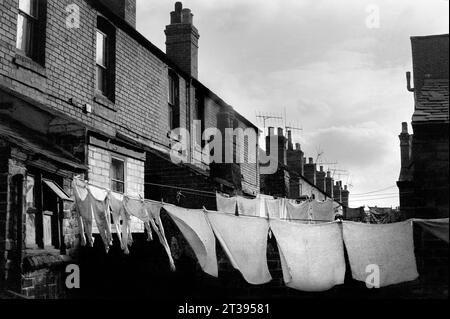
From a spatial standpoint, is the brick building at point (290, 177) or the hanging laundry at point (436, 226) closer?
the hanging laundry at point (436, 226)

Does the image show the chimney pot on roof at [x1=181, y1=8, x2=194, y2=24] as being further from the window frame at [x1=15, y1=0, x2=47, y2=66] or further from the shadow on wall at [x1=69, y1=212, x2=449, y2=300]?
the shadow on wall at [x1=69, y1=212, x2=449, y2=300]

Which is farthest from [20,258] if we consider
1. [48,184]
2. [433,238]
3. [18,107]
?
[433,238]

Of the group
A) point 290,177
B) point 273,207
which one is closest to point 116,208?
point 273,207

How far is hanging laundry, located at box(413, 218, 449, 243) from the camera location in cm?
654

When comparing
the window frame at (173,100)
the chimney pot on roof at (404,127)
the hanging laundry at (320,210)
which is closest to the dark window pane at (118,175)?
the window frame at (173,100)

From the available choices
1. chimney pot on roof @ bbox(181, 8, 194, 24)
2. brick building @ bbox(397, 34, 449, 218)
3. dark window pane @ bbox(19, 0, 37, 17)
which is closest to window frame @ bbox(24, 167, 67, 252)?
dark window pane @ bbox(19, 0, 37, 17)

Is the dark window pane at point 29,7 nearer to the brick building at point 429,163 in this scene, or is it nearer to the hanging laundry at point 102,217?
the hanging laundry at point 102,217

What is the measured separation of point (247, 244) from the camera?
26.3 ft

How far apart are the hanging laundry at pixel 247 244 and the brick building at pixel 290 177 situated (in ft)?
48.4

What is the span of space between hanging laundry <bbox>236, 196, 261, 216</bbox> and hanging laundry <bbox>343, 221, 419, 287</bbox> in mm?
7446

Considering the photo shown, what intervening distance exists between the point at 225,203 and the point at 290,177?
60.8 ft

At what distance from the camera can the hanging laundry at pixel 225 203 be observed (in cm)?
1405

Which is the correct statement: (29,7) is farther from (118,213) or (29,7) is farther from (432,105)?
(432,105)

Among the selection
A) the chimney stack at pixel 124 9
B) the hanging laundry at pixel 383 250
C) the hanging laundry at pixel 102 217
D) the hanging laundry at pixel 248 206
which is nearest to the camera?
the hanging laundry at pixel 383 250
